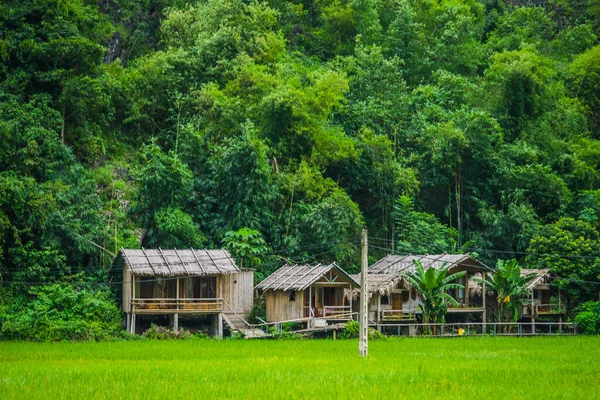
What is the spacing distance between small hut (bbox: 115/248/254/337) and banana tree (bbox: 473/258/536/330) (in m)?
9.32

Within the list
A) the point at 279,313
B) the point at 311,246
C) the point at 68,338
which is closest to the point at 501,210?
the point at 311,246

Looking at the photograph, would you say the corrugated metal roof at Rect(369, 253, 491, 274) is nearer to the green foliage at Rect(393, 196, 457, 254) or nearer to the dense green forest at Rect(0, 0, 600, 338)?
the dense green forest at Rect(0, 0, 600, 338)

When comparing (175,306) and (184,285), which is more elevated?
(184,285)

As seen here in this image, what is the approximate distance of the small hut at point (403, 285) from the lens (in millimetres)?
33969

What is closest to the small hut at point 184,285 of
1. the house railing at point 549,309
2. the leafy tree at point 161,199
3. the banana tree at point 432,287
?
the leafy tree at point 161,199

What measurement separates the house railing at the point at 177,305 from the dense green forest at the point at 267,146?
1.33 m

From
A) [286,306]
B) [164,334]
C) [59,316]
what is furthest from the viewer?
[286,306]

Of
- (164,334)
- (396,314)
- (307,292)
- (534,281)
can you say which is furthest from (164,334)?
(534,281)

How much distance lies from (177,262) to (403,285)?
864cm

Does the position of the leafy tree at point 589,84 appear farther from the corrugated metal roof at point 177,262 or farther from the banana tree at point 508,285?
the corrugated metal roof at point 177,262

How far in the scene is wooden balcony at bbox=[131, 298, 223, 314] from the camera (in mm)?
31562

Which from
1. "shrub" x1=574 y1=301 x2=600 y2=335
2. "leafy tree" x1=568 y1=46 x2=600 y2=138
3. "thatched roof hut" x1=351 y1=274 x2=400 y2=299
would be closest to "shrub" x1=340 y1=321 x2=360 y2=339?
"thatched roof hut" x1=351 y1=274 x2=400 y2=299

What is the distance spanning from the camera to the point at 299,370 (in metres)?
21.1

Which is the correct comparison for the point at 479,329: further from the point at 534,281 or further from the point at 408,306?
the point at 408,306
